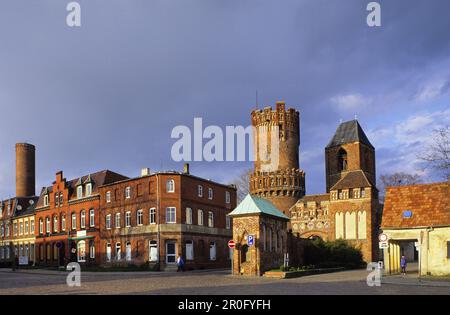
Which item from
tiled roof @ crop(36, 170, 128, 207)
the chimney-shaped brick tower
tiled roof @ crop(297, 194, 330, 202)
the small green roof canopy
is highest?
the chimney-shaped brick tower

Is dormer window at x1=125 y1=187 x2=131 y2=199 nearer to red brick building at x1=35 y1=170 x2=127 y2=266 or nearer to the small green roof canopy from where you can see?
red brick building at x1=35 y1=170 x2=127 y2=266

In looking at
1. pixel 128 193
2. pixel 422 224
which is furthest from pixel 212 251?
pixel 422 224

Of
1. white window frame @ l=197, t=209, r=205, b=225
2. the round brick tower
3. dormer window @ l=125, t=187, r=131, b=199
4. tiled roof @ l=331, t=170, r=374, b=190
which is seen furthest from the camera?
the round brick tower

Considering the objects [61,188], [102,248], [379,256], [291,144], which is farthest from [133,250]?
[291,144]

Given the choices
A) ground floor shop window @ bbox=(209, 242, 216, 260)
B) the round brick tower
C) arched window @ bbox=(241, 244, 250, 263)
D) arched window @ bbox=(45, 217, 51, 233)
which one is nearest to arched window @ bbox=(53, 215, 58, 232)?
arched window @ bbox=(45, 217, 51, 233)

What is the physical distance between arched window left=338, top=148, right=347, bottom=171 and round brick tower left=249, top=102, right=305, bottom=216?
5.38 meters

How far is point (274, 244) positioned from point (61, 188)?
3192cm

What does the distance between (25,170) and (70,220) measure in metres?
28.3

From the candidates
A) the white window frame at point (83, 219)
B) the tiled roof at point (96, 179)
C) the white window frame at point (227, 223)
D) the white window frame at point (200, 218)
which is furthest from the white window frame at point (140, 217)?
the white window frame at point (227, 223)

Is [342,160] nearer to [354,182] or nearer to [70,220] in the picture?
[354,182]

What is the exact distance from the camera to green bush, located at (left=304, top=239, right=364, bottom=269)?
45.7 metres

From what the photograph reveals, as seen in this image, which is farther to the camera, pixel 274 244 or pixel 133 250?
pixel 133 250

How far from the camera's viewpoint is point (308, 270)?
3456 centimetres
